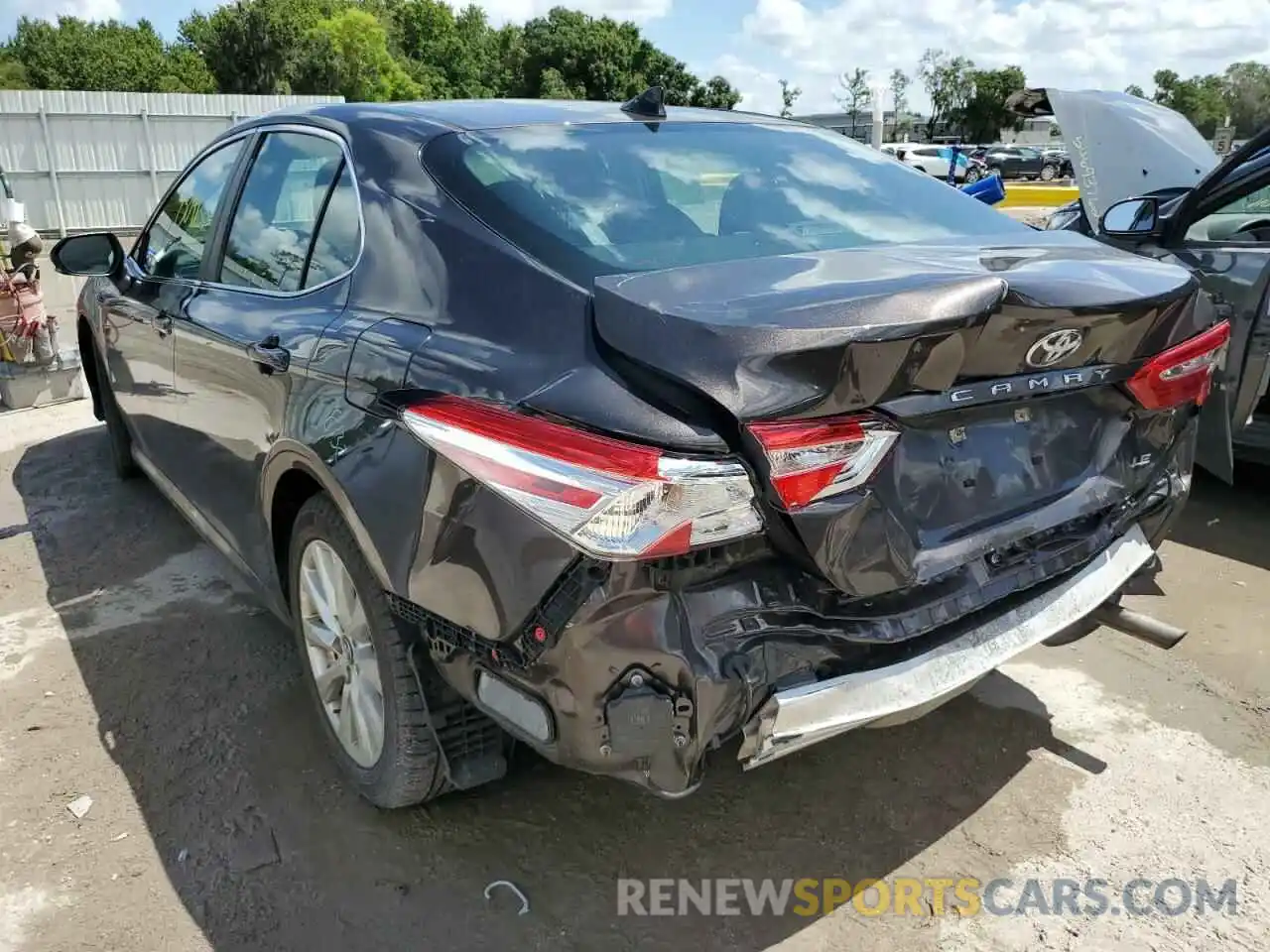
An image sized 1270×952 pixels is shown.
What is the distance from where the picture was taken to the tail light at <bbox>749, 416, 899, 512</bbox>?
177 cm

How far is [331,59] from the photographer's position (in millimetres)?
49906

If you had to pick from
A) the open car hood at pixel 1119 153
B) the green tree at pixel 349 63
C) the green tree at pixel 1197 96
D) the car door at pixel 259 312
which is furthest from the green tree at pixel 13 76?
the green tree at pixel 1197 96

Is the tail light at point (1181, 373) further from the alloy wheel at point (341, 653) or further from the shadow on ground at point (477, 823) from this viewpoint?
the alloy wheel at point (341, 653)

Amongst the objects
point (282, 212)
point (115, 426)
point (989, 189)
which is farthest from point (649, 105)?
point (989, 189)

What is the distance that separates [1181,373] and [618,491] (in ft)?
5.17

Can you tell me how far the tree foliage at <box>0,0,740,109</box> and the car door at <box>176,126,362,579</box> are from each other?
38115 mm

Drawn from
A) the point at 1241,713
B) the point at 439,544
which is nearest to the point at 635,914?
the point at 439,544

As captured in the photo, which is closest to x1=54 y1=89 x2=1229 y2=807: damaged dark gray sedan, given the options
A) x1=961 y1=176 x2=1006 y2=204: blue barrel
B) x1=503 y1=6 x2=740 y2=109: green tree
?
x1=961 y1=176 x2=1006 y2=204: blue barrel

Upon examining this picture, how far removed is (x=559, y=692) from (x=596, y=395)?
0.56 meters

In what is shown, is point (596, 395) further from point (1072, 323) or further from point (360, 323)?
point (1072, 323)

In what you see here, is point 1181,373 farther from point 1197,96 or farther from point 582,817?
point 1197,96

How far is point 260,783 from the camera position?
9.20 feet

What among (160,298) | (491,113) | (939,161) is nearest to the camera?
(491,113)

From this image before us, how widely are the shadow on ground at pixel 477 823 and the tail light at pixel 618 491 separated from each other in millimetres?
1050
